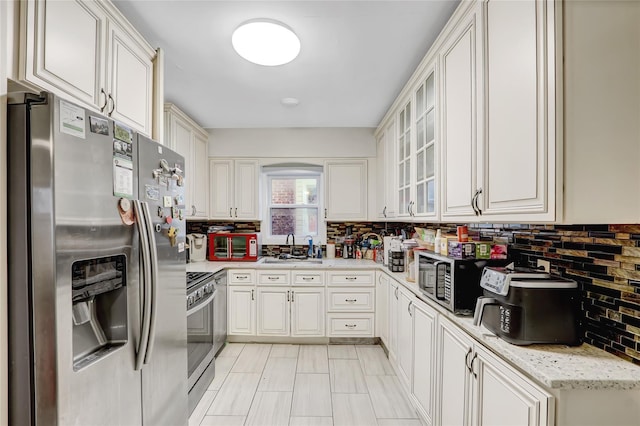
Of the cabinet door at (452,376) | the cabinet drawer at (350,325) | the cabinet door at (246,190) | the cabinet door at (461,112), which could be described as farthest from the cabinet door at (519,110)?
the cabinet door at (246,190)

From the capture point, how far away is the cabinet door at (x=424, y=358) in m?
1.82

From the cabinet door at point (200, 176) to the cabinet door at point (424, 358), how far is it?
2493 mm

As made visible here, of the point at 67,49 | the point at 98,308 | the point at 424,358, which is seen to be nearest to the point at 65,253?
the point at 98,308

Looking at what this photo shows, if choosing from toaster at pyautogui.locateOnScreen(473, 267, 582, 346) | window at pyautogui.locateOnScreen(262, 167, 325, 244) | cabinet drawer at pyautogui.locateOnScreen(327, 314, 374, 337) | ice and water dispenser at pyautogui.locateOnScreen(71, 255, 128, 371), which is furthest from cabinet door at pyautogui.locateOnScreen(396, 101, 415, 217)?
ice and water dispenser at pyautogui.locateOnScreen(71, 255, 128, 371)

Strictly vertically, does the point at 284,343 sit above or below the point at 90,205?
below

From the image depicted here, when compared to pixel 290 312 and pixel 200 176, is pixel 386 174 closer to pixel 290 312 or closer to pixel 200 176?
pixel 290 312

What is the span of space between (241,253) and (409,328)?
7.12 ft

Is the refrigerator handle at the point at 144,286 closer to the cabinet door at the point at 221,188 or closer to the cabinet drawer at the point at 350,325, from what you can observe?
the cabinet drawer at the point at 350,325

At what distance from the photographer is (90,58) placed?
142cm

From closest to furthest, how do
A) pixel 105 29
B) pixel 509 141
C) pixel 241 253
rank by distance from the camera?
pixel 509 141, pixel 105 29, pixel 241 253

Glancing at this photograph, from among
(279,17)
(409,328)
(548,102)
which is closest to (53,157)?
(279,17)

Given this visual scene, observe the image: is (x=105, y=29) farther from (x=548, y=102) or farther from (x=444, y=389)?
(x=444, y=389)

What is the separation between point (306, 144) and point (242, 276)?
1761 millimetres

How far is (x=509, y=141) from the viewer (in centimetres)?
124
